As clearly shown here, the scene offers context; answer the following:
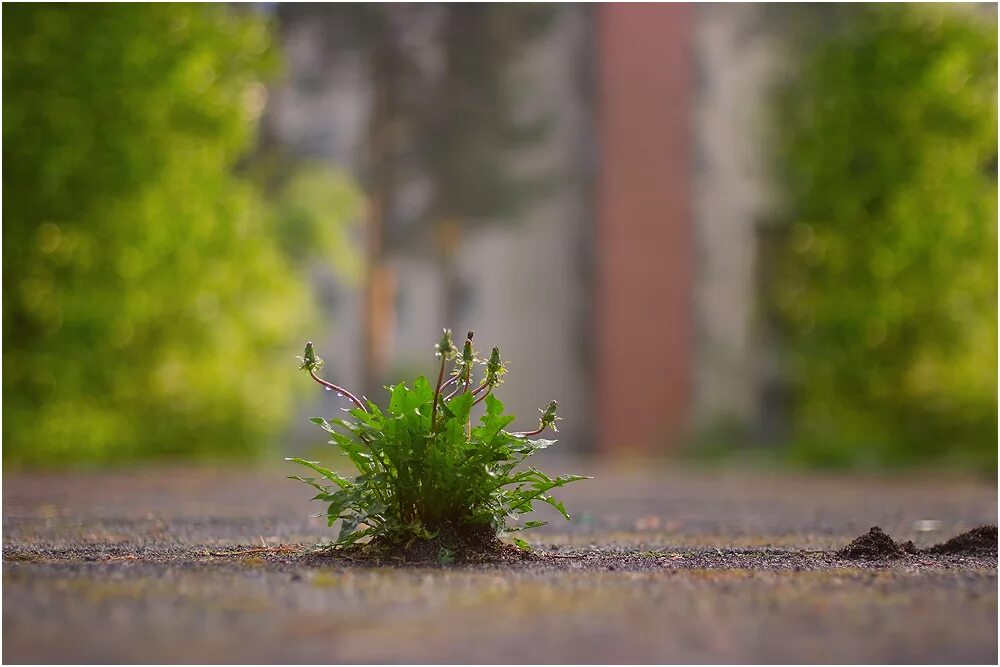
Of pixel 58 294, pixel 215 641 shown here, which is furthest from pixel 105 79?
pixel 215 641

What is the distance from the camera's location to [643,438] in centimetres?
1725

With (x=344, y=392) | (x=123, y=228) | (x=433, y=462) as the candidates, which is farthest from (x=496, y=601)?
(x=123, y=228)

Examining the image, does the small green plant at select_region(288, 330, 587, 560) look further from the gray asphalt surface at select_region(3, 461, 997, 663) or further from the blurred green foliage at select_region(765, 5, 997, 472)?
the blurred green foliage at select_region(765, 5, 997, 472)

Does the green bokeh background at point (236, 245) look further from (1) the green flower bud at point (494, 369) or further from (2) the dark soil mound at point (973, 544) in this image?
(1) the green flower bud at point (494, 369)

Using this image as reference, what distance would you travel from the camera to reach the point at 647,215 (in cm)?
1739

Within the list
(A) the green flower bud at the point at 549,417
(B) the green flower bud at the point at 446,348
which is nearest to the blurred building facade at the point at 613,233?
(A) the green flower bud at the point at 549,417

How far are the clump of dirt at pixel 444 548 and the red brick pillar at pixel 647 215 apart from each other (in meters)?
13.7

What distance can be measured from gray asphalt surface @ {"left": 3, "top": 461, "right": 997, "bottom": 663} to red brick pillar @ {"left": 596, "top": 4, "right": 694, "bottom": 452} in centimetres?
1204

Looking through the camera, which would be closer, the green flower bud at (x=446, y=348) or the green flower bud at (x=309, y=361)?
the green flower bud at (x=446, y=348)

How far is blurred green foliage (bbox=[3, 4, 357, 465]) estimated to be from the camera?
1098 centimetres

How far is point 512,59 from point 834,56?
6.29 metres

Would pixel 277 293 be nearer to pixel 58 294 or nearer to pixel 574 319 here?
pixel 58 294

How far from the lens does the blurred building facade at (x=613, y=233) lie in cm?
1739

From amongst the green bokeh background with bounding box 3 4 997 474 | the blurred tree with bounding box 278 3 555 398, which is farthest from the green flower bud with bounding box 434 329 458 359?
the blurred tree with bounding box 278 3 555 398
